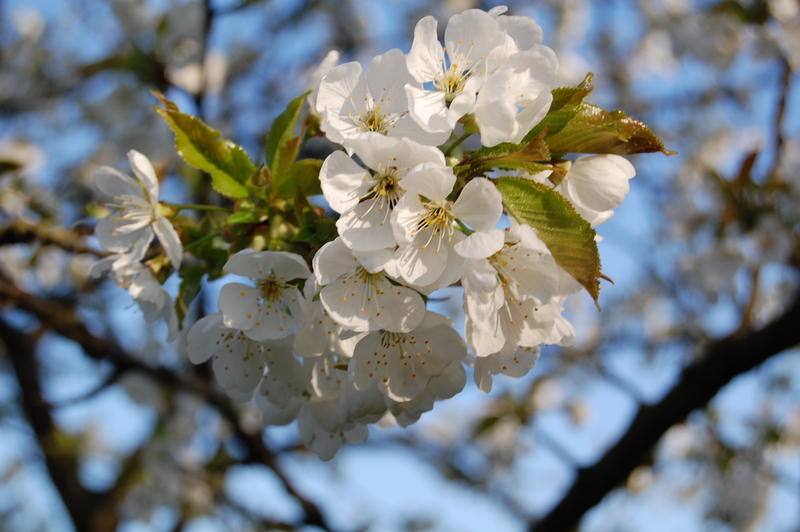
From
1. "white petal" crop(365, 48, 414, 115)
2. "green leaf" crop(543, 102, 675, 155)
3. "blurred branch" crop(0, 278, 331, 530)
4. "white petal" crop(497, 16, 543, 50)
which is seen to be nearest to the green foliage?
"green leaf" crop(543, 102, 675, 155)

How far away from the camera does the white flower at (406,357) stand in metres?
1.04

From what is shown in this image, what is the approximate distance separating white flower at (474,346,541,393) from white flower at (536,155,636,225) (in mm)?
257

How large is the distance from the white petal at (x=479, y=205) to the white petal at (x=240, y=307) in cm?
37

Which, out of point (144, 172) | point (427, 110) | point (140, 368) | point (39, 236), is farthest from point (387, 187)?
point (140, 368)

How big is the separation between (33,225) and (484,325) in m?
1.46

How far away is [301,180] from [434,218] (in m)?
0.25

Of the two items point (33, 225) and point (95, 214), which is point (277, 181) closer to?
point (95, 214)

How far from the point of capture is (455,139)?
41.5 inches

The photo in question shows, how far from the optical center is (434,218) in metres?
0.97

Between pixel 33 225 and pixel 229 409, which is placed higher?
pixel 33 225

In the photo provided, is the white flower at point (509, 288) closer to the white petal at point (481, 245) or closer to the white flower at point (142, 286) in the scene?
the white petal at point (481, 245)

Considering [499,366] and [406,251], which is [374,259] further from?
[499,366]

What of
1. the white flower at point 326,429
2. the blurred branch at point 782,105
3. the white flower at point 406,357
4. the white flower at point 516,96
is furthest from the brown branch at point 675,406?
the white flower at point 516,96

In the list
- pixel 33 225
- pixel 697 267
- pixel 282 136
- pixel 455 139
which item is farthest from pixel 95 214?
pixel 697 267
